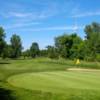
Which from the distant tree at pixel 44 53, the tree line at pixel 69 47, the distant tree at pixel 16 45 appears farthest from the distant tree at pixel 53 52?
the distant tree at pixel 16 45

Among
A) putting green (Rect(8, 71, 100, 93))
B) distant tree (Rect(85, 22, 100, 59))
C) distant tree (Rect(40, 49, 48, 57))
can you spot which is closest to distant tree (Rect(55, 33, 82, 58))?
distant tree (Rect(85, 22, 100, 59))

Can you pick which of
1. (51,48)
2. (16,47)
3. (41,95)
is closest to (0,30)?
(51,48)

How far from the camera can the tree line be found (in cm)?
8462

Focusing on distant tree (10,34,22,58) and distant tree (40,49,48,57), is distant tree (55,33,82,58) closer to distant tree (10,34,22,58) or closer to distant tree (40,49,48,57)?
distant tree (40,49,48,57)

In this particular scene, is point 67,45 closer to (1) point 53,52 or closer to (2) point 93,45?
(1) point 53,52

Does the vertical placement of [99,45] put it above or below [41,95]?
above

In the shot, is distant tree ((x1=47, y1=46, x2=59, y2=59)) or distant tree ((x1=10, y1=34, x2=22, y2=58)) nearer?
distant tree ((x1=47, y1=46, x2=59, y2=59))

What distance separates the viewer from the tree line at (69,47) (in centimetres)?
8462

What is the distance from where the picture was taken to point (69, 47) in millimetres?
115688

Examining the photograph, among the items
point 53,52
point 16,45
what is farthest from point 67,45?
point 16,45

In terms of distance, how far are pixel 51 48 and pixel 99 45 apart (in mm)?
34554

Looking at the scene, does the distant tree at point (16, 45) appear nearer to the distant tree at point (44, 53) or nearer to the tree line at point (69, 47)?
the tree line at point (69, 47)

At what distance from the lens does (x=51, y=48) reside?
373ft

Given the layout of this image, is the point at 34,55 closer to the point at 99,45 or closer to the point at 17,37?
the point at 17,37
